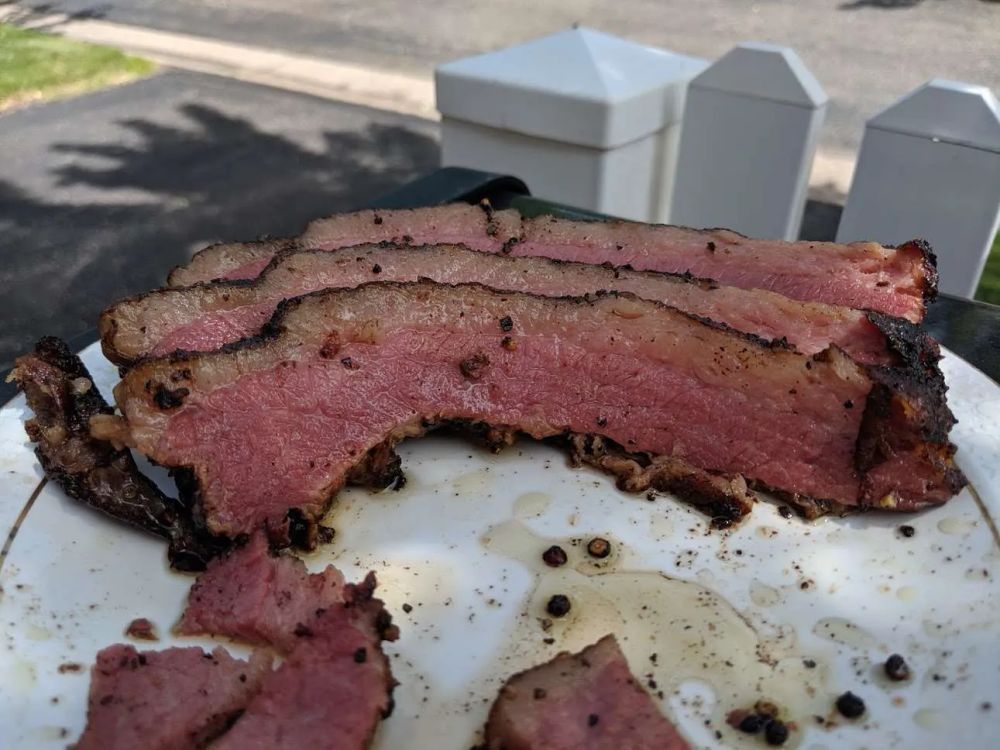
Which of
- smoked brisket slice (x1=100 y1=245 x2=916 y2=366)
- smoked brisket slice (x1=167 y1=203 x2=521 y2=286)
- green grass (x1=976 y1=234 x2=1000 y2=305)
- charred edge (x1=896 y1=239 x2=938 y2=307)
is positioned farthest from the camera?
green grass (x1=976 y1=234 x2=1000 y2=305)

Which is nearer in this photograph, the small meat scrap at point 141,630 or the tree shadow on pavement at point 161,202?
the small meat scrap at point 141,630

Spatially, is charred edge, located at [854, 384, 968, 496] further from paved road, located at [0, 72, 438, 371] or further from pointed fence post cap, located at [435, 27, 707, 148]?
paved road, located at [0, 72, 438, 371]

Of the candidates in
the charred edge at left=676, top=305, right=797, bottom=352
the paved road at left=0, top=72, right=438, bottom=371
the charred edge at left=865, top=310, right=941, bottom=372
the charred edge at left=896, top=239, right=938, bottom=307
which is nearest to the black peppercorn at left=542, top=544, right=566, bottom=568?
the charred edge at left=676, top=305, right=797, bottom=352

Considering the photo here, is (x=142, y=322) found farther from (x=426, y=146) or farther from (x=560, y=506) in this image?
(x=426, y=146)

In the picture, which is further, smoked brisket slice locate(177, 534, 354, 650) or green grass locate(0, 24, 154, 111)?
green grass locate(0, 24, 154, 111)

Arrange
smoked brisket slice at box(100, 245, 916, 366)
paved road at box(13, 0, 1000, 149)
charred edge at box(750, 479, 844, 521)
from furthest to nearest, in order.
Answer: paved road at box(13, 0, 1000, 149), smoked brisket slice at box(100, 245, 916, 366), charred edge at box(750, 479, 844, 521)

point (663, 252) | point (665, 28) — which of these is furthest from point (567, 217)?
point (665, 28)

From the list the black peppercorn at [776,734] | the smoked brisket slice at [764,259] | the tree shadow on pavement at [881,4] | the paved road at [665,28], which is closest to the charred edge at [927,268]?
the smoked brisket slice at [764,259]

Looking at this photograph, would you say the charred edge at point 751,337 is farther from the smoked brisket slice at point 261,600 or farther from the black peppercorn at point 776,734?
the smoked brisket slice at point 261,600
